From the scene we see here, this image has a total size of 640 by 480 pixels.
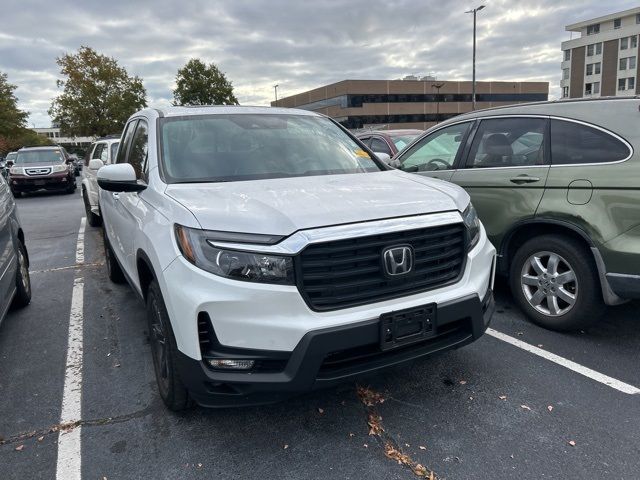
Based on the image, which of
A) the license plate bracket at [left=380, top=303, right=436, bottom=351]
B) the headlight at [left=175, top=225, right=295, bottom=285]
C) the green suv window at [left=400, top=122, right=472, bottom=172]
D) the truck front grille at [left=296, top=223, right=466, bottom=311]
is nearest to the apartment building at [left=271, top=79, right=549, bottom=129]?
the green suv window at [left=400, top=122, right=472, bottom=172]

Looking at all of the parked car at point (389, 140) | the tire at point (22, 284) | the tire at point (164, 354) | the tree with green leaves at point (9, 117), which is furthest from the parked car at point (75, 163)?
the tree with green leaves at point (9, 117)

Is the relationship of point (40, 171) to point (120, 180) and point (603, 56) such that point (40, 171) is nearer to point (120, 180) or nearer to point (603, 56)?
point (120, 180)

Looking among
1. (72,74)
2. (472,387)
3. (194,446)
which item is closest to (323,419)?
(194,446)

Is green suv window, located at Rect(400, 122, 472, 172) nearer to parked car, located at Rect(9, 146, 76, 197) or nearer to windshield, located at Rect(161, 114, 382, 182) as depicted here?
windshield, located at Rect(161, 114, 382, 182)

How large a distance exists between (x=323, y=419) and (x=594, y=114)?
304cm

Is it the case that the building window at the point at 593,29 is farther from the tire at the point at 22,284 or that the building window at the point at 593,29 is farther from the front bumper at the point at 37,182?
the tire at the point at 22,284

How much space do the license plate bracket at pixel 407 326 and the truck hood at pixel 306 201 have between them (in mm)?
507

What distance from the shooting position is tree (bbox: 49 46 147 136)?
38.4 meters

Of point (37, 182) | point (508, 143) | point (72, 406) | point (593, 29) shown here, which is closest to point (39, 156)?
point (37, 182)

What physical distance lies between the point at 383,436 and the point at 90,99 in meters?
42.1

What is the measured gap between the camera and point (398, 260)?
2.52 m

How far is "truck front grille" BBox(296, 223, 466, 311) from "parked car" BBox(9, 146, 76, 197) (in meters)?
17.3

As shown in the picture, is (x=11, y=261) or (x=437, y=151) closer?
(x=11, y=261)

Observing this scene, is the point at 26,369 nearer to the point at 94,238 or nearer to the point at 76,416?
the point at 76,416
